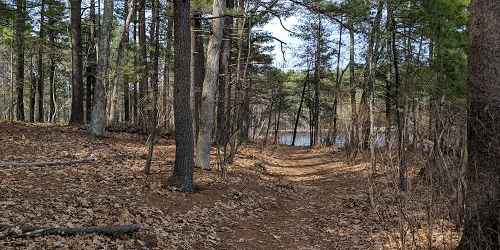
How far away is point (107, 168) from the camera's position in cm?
900

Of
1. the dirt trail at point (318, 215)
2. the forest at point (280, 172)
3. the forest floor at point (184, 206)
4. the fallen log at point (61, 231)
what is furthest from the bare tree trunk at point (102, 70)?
the fallen log at point (61, 231)

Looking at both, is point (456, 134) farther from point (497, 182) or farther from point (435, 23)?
point (435, 23)

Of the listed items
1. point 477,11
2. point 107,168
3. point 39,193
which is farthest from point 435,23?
point 39,193

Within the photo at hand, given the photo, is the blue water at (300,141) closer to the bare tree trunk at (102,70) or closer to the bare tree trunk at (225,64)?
the bare tree trunk at (225,64)

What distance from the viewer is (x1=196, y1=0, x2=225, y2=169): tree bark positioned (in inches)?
418

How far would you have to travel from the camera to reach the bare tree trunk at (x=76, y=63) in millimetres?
14906

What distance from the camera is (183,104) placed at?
8.27 metres

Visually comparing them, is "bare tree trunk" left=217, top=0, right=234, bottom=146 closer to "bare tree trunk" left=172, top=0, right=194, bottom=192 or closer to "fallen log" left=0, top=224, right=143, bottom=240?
"bare tree trunk" left=172, top=0, right=194, bottom=192

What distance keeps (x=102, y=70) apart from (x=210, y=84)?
3.84 metres

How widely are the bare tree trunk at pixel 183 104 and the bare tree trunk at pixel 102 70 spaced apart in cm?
511

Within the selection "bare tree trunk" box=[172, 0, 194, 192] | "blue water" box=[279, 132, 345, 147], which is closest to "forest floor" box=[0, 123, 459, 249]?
"bare tree trunk" box=[172, 0, 194, 192]

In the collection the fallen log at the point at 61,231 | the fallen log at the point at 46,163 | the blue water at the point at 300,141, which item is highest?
the fallen log at the point at 46,163

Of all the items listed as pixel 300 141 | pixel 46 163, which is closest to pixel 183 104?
pixel 46 163

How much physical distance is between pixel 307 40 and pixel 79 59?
21148 millimetres
